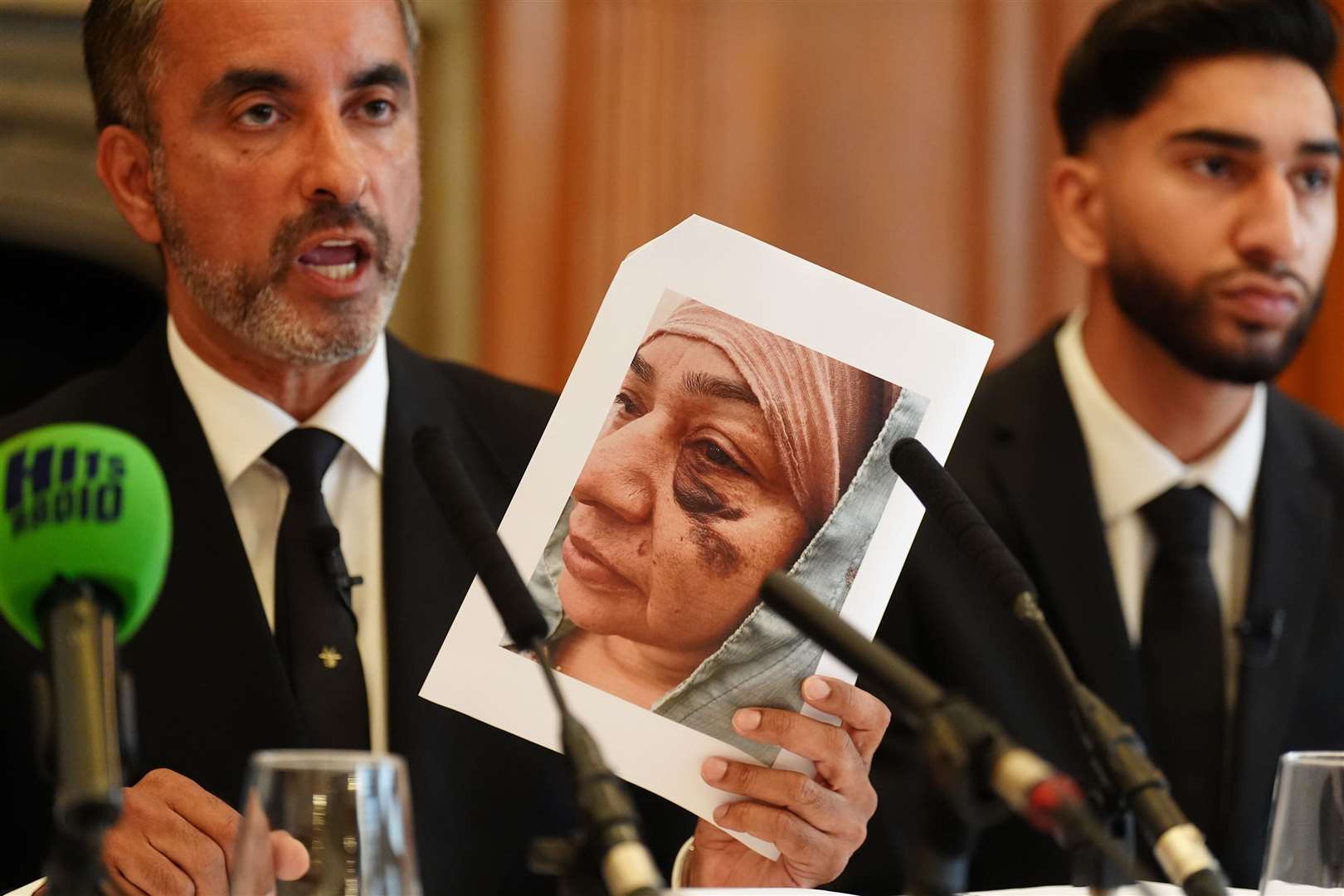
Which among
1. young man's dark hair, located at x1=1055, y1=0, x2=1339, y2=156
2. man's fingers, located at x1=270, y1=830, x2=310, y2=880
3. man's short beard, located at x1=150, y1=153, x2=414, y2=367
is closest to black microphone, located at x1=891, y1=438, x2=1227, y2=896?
man's fingers, located at x1=270, y1=830, x2=310, y2=880

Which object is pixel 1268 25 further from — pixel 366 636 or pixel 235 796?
pixel 235 796

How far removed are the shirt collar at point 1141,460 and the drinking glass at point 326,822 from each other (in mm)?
1672

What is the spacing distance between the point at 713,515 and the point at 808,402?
0.13 m

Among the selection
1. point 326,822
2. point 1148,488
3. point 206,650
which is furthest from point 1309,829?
point 1148,488

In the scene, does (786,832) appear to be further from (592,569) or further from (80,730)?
(80,730)

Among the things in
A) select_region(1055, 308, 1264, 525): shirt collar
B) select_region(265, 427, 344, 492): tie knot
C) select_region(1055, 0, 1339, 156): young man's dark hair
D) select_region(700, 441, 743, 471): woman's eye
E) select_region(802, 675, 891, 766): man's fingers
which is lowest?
select_region(802, 675, 891, 766): man's fingers

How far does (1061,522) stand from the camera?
7.72 feet

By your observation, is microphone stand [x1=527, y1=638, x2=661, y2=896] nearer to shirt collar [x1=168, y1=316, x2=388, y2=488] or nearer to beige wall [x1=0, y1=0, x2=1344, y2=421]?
shirt collar [x1=168, y1=316, x2=388, y2=488]

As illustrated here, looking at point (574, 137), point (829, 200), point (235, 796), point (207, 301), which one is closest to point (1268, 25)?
point (829, 200)

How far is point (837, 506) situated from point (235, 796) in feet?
2.31

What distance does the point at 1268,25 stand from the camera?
2469mm

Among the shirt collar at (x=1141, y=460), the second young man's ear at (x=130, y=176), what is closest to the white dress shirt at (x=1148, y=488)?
the shirt collar at (x=1141, y=460)

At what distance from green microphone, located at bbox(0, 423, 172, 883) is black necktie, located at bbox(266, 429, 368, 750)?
2.54 ft

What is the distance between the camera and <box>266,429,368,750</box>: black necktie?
1658mm
